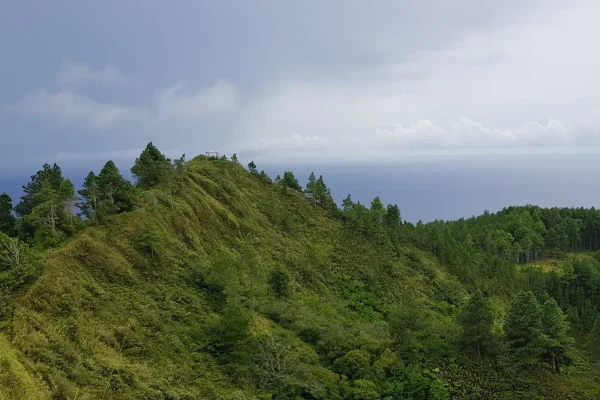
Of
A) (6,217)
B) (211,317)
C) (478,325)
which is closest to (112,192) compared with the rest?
(6,217)

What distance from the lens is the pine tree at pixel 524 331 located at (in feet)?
95.6

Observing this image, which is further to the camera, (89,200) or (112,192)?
(112,192)

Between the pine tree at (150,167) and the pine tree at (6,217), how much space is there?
13296 millimetres

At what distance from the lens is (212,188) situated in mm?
52219

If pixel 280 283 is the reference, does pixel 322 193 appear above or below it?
above

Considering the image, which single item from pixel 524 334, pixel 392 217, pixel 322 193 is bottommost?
pixel 524 334

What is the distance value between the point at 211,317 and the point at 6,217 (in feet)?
66.1


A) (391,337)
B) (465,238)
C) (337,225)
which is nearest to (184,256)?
(391,337)

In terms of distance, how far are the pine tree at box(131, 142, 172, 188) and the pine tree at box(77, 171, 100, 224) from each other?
10.6m

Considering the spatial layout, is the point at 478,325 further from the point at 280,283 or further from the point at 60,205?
the point at 60,205

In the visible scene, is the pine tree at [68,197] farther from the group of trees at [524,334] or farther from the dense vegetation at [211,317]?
the group of trees at [524,334]

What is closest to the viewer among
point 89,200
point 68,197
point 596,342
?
point 68,197

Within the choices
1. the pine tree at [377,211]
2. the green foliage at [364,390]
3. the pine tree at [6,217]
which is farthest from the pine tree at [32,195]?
the pine tree at [377,211]

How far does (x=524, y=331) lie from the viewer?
30125 mm
